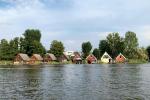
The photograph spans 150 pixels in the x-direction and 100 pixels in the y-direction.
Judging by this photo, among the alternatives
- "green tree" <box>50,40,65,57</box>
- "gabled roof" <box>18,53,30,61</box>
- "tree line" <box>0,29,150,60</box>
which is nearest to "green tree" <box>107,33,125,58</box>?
"tree line" <box>0,29,150,60</box>

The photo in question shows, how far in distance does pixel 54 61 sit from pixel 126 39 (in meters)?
44.9

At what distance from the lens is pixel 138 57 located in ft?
614

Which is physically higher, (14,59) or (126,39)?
(126,39)

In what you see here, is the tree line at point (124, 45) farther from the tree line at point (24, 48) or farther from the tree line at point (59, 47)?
the tree line at point (24, 48)

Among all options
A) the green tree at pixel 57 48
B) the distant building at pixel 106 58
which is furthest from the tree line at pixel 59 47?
the distant building at pixel 106 58

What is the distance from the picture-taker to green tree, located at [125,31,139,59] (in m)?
185

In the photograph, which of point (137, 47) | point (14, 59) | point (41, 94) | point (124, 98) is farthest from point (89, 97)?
point (137, 47)

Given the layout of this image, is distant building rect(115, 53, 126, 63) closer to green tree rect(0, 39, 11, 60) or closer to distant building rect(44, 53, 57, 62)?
distant building rect(44, 53, 57, 62)

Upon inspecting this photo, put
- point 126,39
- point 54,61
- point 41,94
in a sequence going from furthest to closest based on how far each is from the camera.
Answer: point 126,39, point 54,61, point 41,94

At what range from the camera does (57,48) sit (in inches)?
7210

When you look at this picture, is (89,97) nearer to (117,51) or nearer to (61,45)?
(61,45)

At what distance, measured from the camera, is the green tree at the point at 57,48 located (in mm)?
180625

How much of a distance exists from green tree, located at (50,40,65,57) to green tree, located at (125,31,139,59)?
123 feet

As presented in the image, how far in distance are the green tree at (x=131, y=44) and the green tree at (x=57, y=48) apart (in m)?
37.5
